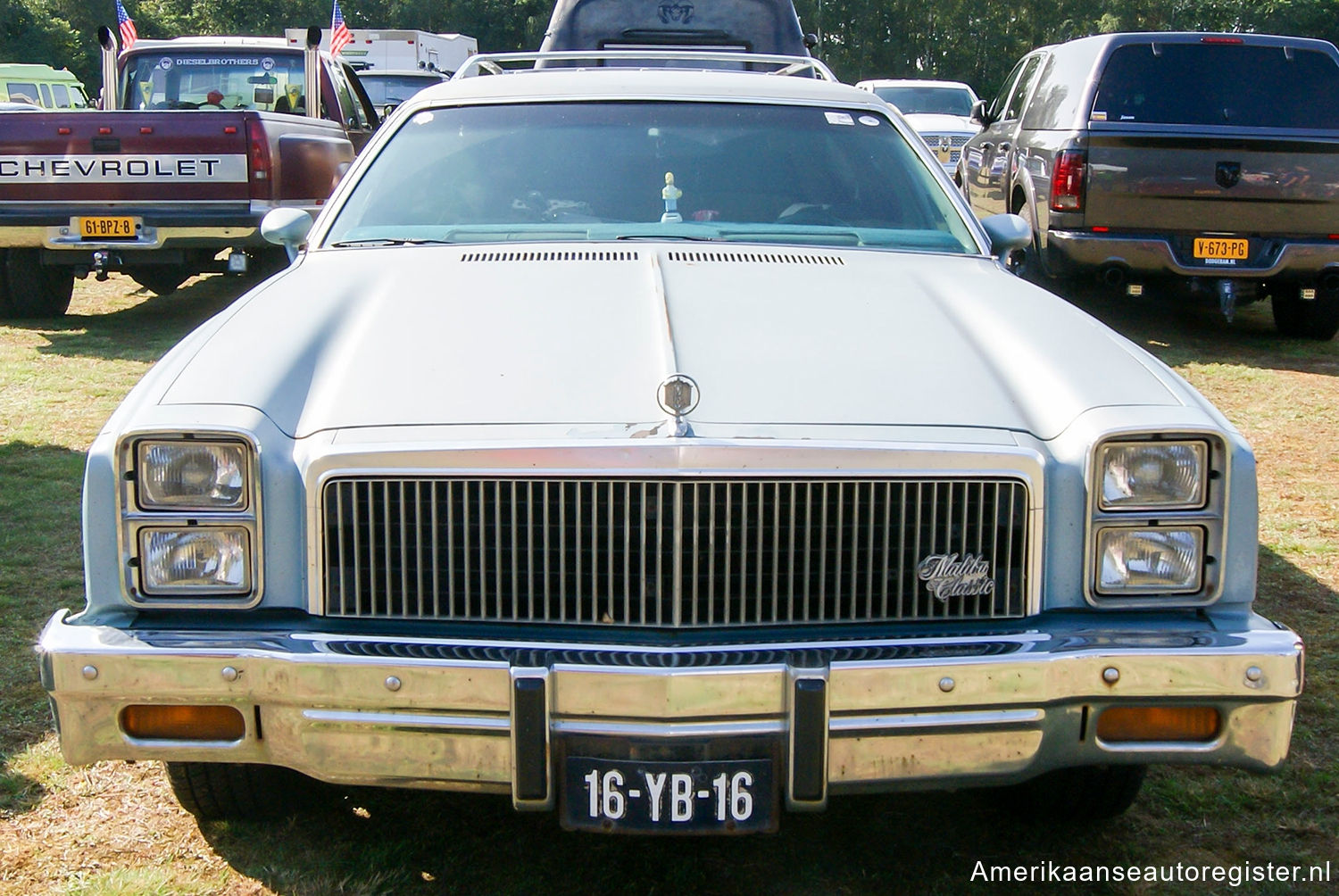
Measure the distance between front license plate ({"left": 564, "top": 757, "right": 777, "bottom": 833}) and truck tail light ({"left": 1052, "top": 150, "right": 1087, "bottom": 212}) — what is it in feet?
23.7

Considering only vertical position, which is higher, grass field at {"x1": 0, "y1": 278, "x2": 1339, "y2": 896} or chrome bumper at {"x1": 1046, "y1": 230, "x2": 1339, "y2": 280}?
chrome bumper at {"x1": 1046, "y1": 230, "x2": 1339, "y2": 280}

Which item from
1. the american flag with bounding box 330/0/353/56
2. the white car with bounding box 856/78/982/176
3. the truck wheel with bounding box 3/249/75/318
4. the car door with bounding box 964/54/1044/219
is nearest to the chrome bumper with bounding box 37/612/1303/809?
the car door with bounding box 964/54/1044/219

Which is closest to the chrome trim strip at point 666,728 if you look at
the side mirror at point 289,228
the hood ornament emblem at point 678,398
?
the hood ornament emblem at point 678,398

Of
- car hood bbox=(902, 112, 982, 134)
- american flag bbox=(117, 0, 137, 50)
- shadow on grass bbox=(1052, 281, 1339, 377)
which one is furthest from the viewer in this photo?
car hood bbox=(902, 112, 982, 134)

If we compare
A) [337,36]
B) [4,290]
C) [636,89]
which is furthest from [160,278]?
[636,89]

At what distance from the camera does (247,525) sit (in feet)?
8.36

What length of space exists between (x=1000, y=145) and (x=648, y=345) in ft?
28.7

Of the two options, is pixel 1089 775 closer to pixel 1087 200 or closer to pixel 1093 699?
pixel 1093 699

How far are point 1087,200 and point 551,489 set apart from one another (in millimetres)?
7150

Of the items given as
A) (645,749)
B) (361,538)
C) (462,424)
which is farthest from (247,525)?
(645,749)

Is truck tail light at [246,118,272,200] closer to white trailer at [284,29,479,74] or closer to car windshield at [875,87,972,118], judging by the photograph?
car windshield at [875,87,972,118]

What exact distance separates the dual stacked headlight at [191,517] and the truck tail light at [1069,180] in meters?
7.36

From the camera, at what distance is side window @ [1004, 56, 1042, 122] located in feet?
34.4

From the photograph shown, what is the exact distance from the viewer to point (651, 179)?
3.98 m
